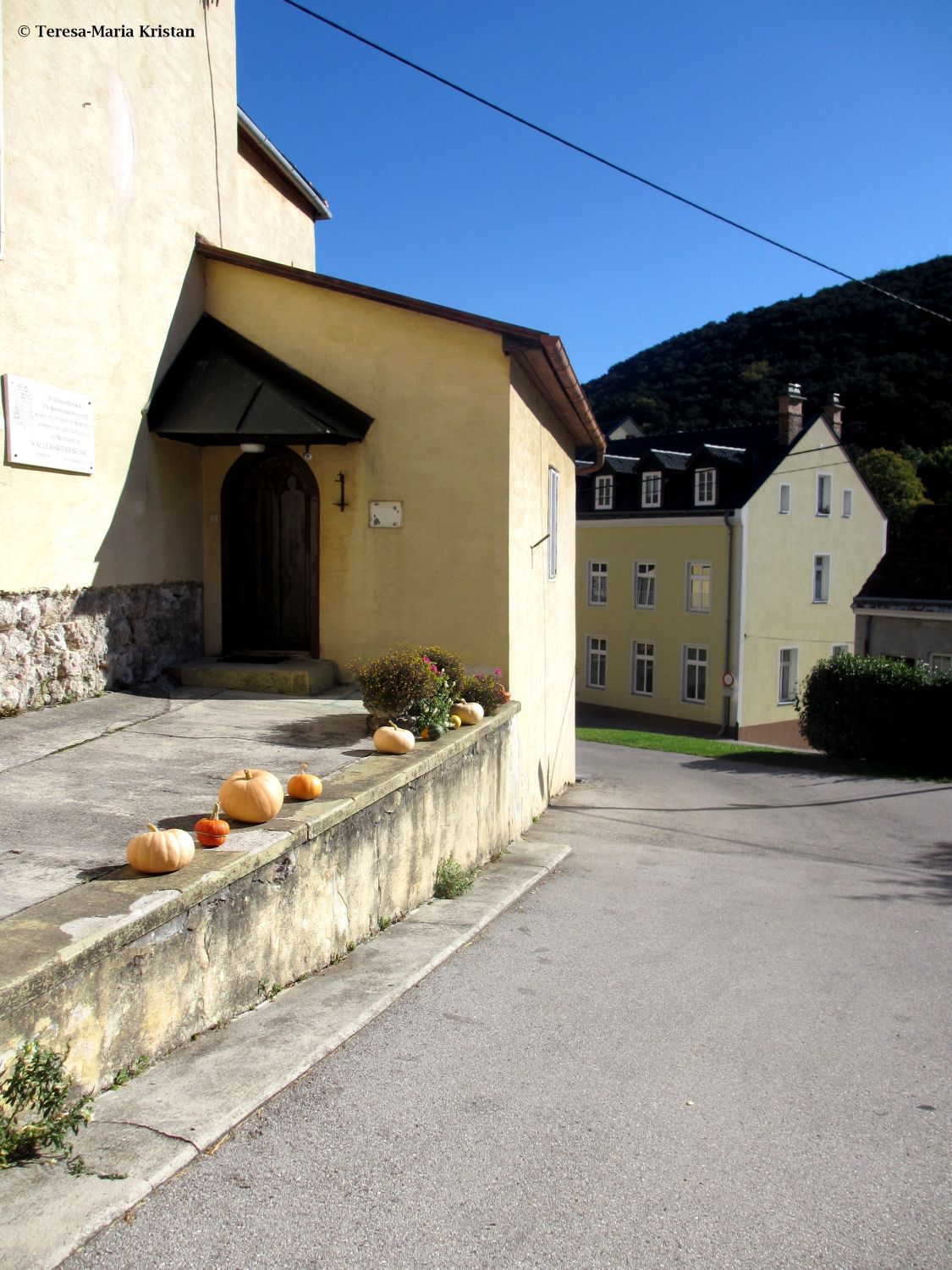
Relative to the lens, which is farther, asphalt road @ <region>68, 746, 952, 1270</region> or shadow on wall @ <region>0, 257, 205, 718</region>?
shadow on wall @ <region>0, 257, 205, 718</region>

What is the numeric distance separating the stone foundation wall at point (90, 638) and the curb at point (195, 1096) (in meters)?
3.81

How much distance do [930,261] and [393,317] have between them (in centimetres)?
5784

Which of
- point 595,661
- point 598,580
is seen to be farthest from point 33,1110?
point 595,661

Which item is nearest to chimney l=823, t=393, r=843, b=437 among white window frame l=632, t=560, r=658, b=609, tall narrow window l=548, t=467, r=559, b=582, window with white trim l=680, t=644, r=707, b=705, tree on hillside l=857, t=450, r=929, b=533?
white window frame l=632, t=560, r=658, b=609

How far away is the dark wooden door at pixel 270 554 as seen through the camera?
10.6 meters

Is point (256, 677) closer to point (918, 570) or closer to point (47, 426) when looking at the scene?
point (47, 426)

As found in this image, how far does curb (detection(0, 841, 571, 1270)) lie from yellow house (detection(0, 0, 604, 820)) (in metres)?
4.09

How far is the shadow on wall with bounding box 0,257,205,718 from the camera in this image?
315 inches

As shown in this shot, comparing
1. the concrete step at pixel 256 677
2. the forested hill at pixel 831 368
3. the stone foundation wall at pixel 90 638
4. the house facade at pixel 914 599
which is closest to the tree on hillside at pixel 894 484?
the forested hill at pixel 831 368

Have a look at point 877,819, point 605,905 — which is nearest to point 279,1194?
point 605,905

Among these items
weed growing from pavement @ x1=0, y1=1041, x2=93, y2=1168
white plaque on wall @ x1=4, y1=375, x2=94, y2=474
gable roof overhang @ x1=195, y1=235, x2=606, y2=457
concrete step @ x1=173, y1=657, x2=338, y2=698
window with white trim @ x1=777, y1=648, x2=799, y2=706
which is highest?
gable roof overhang @ x1=195, y1=235, x2=606, y2=457

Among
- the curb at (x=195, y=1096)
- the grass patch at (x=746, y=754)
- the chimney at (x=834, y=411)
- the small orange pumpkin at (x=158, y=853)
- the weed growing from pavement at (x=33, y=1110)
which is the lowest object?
the grass patch at (x=746, y=754)

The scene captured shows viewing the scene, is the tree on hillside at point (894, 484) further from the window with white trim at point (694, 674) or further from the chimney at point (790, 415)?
the window with white trim at point (694, 674)

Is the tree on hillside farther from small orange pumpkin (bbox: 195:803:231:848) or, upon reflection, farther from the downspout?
small orange pumpkin (bbox: 195:803:231:848)
